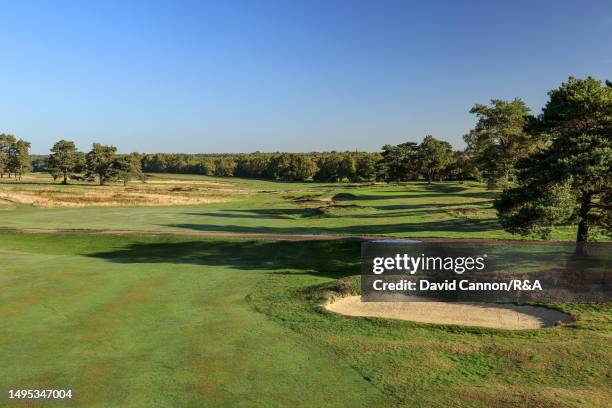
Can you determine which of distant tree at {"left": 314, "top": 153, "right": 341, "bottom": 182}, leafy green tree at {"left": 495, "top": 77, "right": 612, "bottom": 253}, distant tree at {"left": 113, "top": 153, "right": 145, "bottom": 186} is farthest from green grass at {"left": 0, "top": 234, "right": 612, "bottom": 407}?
distant tree at {"left": 314, "top": 153, "right": 341, "bottom": 182}

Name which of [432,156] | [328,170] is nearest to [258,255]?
[432,156]

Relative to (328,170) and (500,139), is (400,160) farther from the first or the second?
(500,139)

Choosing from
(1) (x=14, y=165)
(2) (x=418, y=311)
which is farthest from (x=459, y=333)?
(1) (x=14, y=165)

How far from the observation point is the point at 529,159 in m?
31.3

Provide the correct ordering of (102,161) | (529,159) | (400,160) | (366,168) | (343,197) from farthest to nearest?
(366,168)
(400,160)
(102,161)
(343,197)
(529,159)

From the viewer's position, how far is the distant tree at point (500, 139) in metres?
62.1

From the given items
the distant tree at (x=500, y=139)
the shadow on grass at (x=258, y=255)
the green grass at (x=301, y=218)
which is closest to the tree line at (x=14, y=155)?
the green grass at (x=301, y=218)

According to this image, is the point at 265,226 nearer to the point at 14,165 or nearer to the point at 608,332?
the point at 608,332

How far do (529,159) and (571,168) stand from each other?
4.22 m

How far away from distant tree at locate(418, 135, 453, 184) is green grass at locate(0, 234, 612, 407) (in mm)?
129755

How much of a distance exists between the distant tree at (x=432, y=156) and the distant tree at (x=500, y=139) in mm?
75502

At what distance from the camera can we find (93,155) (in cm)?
12200

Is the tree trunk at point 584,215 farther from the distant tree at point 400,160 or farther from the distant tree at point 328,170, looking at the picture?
the distant tree at point 328,170

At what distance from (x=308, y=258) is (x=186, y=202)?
51879mm
